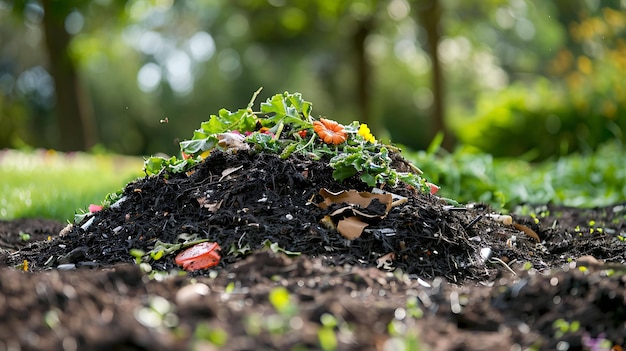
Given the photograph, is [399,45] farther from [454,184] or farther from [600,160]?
[454,184]

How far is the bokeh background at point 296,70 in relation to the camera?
11.4m

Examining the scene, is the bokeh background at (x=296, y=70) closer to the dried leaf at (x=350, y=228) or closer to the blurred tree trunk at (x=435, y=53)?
the blurred tree trunk at (x=435, y=53)

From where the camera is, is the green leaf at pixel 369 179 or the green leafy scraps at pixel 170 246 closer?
the green leafy scraps at pixel 170 246

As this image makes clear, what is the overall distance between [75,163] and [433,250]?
696cm

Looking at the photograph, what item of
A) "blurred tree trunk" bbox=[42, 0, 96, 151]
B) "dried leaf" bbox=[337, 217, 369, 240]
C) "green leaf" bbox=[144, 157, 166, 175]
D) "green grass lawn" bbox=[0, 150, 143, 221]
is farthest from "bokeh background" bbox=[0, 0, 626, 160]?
"dried leaf" bbox=[337, 217, 369, 240]

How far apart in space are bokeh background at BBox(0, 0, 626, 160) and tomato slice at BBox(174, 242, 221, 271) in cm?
863

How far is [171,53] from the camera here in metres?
19.8

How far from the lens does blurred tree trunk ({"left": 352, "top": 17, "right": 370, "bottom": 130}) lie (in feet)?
50.5

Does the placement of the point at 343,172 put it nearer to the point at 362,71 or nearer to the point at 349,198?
the point at 349,198

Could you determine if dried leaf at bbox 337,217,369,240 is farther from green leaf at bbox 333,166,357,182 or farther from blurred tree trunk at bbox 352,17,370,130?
blurred tree trunk at bbox 352,17,370,130

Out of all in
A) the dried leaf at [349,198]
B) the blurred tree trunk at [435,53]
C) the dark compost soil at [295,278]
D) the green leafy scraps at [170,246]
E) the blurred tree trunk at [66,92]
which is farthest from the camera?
the blurred tree trunk at [435,53]

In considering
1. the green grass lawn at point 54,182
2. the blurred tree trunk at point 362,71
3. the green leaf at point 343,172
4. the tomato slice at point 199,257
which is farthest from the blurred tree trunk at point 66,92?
the tomato slice at point 199,257

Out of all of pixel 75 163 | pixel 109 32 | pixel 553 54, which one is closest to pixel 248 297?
pixel 75 163

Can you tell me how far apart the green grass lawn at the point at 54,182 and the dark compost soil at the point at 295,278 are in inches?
47.3
